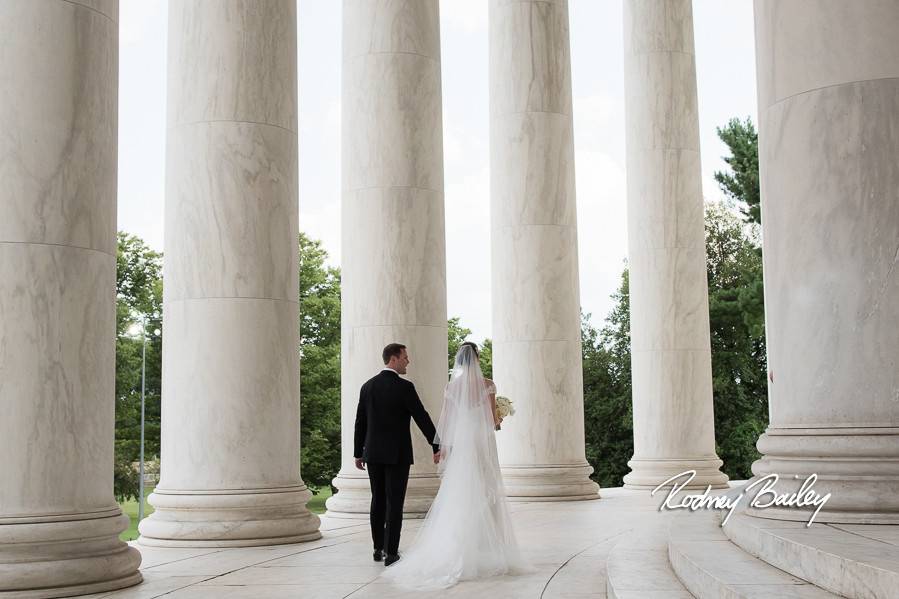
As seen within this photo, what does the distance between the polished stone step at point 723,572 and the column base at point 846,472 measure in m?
10.7

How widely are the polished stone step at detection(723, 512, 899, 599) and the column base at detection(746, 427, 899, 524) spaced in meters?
1.95

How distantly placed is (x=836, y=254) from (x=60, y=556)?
119m

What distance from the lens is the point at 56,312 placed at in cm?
16375

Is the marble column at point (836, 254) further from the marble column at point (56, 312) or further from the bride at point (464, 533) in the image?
the marble column at point (56, 312)

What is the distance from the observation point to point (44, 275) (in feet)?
535

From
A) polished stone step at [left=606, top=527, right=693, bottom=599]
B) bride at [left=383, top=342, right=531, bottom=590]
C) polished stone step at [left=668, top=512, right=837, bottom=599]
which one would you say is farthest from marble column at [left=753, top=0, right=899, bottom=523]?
bride at [left=383, top=342, right=531, bottom=590]

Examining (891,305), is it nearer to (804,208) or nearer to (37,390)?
(804,208)

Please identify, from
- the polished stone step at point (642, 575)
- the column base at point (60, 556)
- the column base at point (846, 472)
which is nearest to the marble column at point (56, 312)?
the column base at point (60, 556)

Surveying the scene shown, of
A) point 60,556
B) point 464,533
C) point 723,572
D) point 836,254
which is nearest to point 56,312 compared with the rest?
point 60,556

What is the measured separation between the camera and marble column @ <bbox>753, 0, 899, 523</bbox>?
461 feet

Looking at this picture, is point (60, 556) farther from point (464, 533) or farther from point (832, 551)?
point (832, 551)

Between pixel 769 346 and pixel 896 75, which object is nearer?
pixel 896 75

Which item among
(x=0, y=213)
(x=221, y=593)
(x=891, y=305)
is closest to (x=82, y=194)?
(x=0, y=213)

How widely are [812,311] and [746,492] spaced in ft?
100
